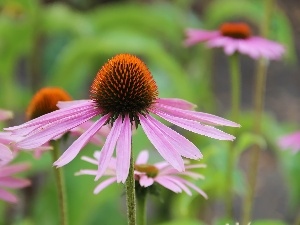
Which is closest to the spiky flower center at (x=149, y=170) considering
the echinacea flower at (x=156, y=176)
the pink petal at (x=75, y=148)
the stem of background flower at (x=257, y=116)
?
the echinacea flower at (x=156, y=176)

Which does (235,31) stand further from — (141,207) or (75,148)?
(75,148)

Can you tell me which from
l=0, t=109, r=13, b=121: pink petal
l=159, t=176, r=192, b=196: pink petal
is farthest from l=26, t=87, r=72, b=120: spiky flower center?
l=159, t=176, r=192, b=196: pink petal

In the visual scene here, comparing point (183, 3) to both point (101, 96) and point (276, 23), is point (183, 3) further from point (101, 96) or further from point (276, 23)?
point (101, 96)

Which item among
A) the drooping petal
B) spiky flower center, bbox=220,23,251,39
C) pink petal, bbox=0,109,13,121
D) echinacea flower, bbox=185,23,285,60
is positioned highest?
spiky flower center, bbox=220,23,251,39

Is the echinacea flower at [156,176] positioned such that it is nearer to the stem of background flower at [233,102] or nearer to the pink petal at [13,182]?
the pink petal at [13,182]

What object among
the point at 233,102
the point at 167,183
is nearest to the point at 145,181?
the point at 167,183

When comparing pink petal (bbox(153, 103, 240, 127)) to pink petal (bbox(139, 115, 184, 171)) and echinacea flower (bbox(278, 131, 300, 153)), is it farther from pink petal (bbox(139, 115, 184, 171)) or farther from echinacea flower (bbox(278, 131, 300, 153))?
echinacea flower (bbox(278, 131, 300, 153))

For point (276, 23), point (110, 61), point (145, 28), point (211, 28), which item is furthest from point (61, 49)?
point (110, 61)
